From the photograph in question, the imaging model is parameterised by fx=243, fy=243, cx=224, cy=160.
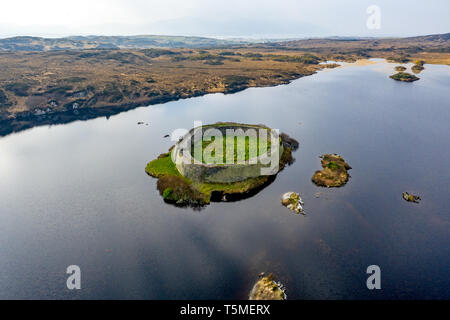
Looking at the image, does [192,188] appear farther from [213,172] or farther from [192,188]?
[213,172]

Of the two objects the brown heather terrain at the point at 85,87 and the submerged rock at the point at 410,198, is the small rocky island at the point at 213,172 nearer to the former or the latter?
the submerged rock at the point at 410,198

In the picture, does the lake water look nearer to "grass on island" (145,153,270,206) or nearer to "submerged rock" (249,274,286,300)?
"submerged rock" (249,274,286,300)

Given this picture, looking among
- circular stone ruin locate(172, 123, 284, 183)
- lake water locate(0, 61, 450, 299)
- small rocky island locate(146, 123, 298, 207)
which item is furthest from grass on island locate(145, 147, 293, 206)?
lake water locate(0, 61, 450, 299)

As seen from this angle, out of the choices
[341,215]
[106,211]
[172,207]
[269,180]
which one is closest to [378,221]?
[341,215]

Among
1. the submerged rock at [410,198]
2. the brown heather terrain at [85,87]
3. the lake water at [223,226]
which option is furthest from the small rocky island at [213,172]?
the brown heather terrain at [85,87]

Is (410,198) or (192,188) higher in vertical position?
(192,188)

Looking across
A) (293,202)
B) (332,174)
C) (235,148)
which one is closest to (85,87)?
(235,148)
